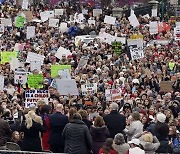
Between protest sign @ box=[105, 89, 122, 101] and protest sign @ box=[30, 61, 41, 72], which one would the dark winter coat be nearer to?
protest sign @ box=[105, 89, 122, 101]

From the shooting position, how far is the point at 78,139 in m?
16.9

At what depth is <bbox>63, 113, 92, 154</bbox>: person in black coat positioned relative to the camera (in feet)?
55.3

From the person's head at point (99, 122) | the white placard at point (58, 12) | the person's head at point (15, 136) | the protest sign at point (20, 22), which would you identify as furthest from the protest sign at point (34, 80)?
the white placard at point (58, 12)

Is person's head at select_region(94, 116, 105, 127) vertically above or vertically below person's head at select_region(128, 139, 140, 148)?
above

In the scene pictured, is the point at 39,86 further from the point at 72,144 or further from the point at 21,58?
the point at 72,144

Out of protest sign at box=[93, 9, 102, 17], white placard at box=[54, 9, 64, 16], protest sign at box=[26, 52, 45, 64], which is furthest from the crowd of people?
protest sign at box=[93, 9, 102, 17]

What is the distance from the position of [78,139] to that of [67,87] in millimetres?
7675

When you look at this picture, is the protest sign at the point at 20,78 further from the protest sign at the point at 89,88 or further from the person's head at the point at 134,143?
the person's head at the point at 134,143

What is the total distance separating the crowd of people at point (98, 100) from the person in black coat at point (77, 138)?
0.02 m

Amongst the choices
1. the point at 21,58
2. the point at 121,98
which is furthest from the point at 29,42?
the point at 121,98

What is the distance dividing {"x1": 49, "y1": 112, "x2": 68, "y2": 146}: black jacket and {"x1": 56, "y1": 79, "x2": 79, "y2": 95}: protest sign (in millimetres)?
6541

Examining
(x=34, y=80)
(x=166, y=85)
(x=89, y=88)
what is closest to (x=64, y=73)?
(x=34, y=80)

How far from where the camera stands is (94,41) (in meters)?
34.7

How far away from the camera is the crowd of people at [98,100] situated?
17000 millimetres
